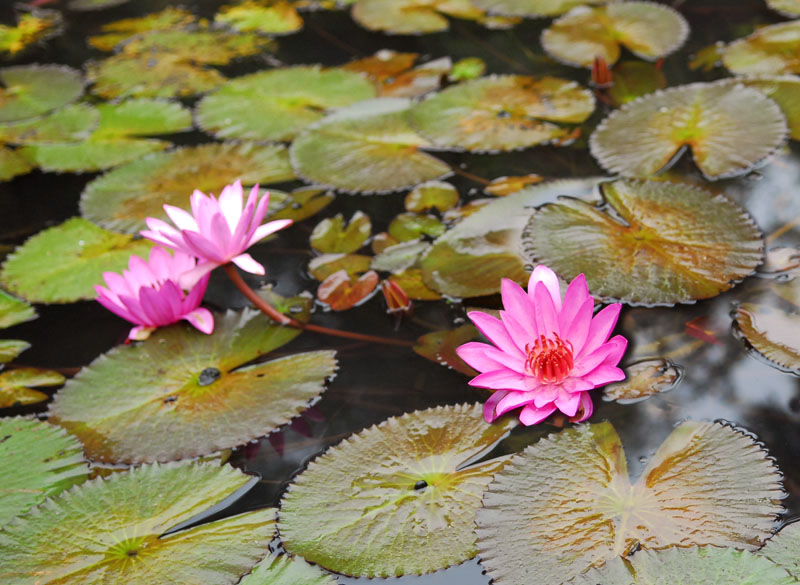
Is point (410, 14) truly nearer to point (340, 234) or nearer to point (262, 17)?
point (262, 17)

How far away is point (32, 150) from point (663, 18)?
2.56 m

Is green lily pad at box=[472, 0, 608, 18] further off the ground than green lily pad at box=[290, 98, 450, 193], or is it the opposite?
green lily pad at box=[472, 0, 608, 18]

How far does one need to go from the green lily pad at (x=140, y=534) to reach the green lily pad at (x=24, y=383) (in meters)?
0.41

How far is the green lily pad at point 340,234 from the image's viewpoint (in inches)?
82.7

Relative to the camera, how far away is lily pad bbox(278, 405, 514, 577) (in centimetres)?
124

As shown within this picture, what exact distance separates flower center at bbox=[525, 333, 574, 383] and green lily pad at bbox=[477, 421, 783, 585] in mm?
115

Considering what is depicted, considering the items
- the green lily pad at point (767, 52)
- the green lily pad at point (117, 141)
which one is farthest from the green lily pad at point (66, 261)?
the green lily pad at point (767, 52)

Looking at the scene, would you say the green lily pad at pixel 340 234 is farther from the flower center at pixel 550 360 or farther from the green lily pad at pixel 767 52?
the green lily pad at pixel 767 52

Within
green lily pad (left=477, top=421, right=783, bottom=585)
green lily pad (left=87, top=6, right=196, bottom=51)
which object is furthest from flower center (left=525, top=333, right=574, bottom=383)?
green lily pad (left=87, top=6, right=196, bottom=51)

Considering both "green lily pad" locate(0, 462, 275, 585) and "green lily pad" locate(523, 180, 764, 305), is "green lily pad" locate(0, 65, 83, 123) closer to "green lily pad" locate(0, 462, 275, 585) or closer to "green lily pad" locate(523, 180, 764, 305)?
"green lily pad" locate(0, 462, 275, 585)

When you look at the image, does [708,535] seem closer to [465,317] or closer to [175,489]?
[465,317]

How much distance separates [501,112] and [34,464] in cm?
180

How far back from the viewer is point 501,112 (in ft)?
8.33

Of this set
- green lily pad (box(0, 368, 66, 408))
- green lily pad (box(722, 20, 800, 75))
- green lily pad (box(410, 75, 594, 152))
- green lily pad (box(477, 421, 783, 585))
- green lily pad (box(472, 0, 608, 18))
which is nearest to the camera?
green lily pad (box(477, 421, 783, 585))
